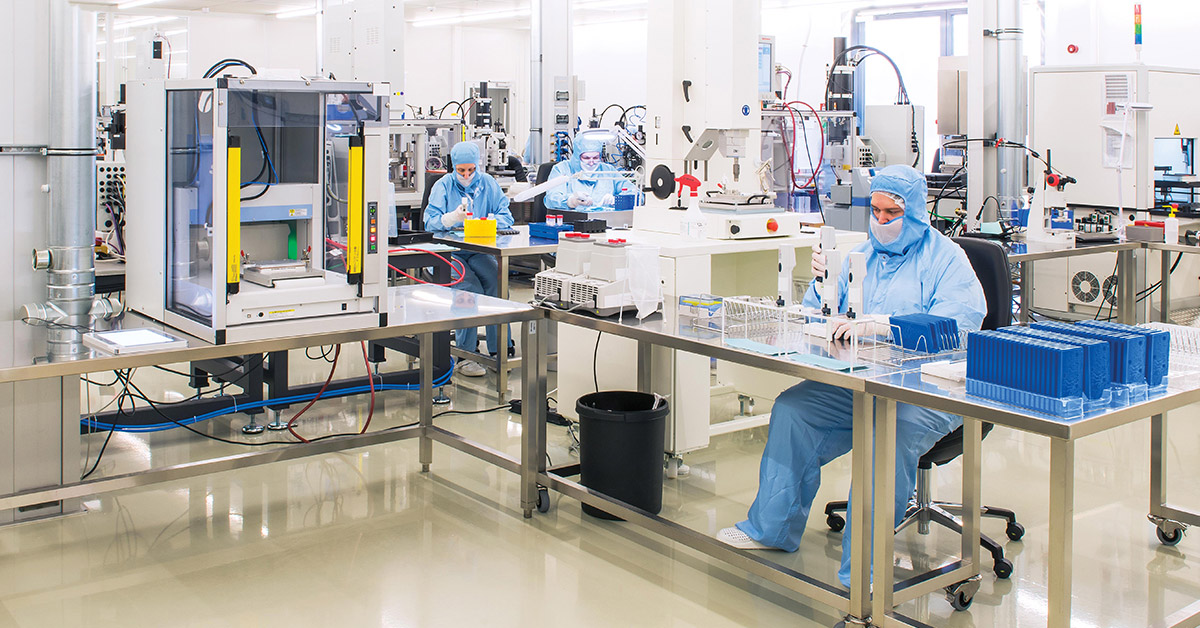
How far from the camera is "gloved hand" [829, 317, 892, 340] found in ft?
8.34

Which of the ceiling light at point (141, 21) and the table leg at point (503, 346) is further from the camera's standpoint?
the ceiling light at point (141, 21)

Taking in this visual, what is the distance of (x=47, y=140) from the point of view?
10.3ft

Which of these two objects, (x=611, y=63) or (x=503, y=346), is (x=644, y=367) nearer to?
(x=503, y=346)

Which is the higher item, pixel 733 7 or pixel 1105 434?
pixel 733 7

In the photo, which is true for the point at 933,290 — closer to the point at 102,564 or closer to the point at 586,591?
the point at 586,591

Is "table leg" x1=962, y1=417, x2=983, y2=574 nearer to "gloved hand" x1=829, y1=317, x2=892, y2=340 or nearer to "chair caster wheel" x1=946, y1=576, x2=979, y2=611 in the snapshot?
"chair caster wheel" x1=946, y1=576, x2=979, y2=611

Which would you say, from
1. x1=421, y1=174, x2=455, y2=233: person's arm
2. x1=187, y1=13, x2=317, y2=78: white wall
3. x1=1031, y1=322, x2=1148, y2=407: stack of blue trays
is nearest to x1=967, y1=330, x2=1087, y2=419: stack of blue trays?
x1=1031, y1=322, x2=1148, y2=407: stack of blue trays

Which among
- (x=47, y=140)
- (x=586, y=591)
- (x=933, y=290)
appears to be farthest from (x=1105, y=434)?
(x=47, y=140)

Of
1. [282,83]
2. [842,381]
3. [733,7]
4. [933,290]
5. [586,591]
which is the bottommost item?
[586,591]

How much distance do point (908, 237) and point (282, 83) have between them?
1.70m

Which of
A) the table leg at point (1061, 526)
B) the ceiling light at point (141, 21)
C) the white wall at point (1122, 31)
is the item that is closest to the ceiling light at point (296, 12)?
the ceiling light at point (141, 21)

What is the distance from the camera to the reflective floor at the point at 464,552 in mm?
2639

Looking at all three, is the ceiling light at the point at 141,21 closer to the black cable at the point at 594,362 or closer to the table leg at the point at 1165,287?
the black cable at the point at 594,362

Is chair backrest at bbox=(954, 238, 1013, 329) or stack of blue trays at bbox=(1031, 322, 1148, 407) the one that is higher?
chair backrest at bbox=(954, 238, 1013, 329)
